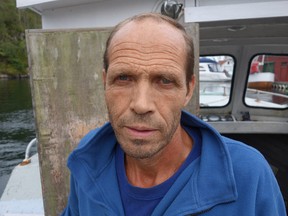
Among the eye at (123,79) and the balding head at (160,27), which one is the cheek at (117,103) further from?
the balding head at (160,27)

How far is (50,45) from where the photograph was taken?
2.39m

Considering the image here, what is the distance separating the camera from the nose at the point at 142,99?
1.33 meters

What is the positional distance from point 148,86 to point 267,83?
572 cm

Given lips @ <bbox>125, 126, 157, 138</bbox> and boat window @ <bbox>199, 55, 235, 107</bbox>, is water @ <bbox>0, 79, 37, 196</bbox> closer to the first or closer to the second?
boat window @ <bbox>199, 55, 235, 107</bbox>

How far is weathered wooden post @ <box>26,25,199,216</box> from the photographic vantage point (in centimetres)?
239

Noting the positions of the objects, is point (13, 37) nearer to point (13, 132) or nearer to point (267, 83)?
point (13, 132)

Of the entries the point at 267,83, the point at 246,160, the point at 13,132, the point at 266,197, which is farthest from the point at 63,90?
the point at 13,132

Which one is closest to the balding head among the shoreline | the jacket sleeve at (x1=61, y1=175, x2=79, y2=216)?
the jacket sleeve at (x1=61, y1=175, x2=79, y2=216)

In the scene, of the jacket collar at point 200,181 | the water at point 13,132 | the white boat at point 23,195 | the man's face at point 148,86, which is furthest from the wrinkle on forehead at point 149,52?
the water at point 13,132

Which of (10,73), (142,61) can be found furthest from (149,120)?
(10,73)

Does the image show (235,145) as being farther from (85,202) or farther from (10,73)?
(10,73)

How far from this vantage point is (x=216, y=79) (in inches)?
265

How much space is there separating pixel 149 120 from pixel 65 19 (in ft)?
6.98

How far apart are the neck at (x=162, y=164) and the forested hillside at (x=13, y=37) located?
61518mm
